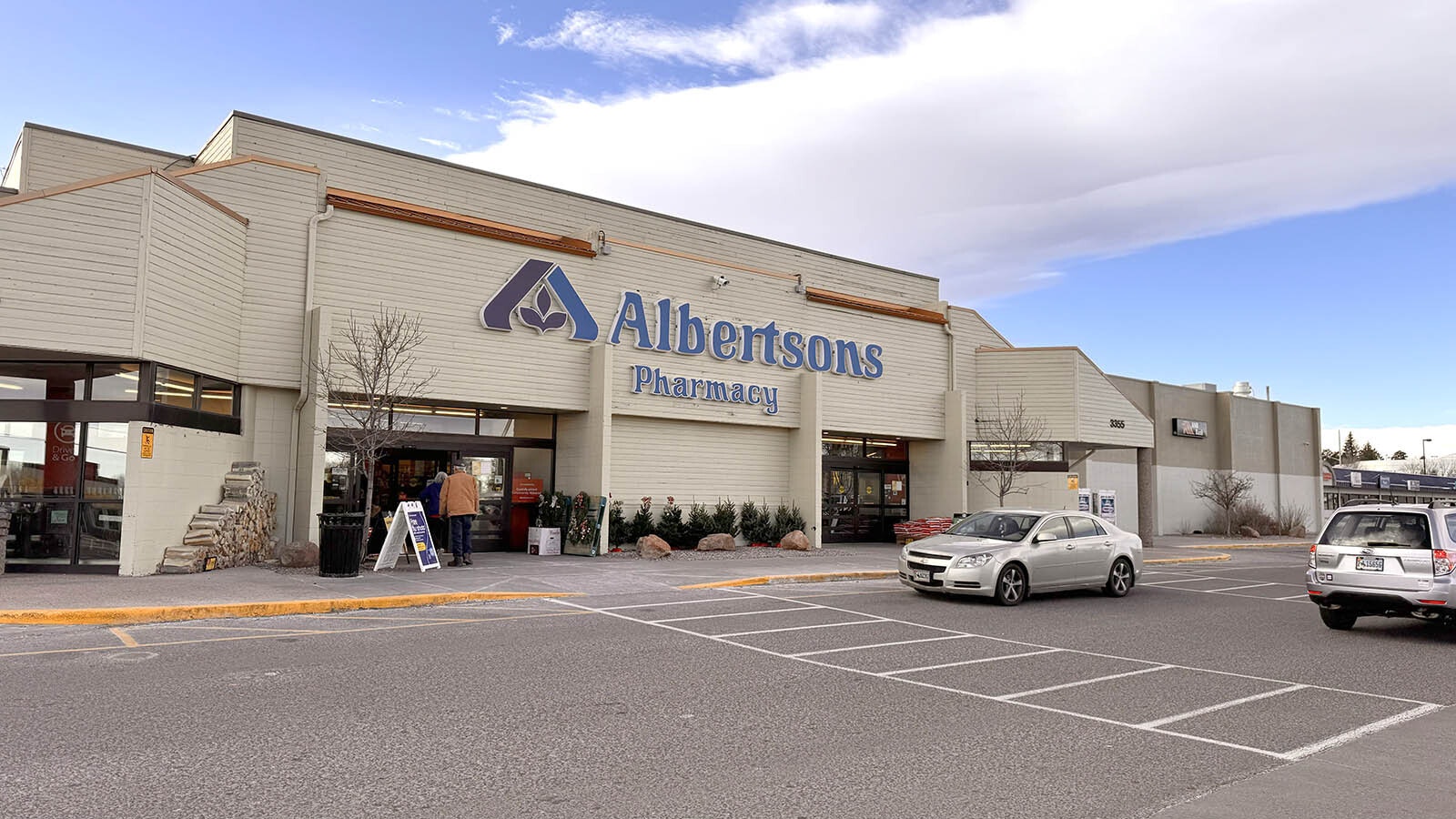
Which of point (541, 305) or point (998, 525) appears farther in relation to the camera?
point (541, 305)

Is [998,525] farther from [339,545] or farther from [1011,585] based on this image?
[339,545]

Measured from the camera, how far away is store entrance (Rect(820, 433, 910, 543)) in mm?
26266

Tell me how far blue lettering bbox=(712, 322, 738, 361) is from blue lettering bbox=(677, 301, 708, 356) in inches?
11.7

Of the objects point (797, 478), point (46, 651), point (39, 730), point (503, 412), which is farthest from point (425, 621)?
point (797, 478)

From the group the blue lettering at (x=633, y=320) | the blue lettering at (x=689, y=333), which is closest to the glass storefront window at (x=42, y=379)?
the blue lettering at (x=633, y=320)

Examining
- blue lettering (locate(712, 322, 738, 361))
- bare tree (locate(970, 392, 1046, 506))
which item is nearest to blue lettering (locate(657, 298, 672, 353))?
blue lettering (locate(712, 322, 738, 361))

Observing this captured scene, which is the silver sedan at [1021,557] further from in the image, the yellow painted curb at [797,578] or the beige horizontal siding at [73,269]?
the beige horizontal siding at [73,269]

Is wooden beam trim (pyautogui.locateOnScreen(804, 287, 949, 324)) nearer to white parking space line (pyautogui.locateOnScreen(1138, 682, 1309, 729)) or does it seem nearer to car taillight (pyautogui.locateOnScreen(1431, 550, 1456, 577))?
car taillight (pyautogui.locateOnScreen(1431, 550, 1456, 577))

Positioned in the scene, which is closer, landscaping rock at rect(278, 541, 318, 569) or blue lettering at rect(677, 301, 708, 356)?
landscaping rock at rect(278, 541, 318, 569)

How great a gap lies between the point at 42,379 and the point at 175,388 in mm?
1720

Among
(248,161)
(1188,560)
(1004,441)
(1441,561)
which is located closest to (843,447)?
(1004,441)

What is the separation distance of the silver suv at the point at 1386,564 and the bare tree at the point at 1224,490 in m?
28.8

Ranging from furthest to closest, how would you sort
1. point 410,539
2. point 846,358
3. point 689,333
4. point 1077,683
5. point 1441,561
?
point 846,358
point 689,333
point 410,539
point 1441,561
point 1077,683

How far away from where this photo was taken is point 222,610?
447 inches
